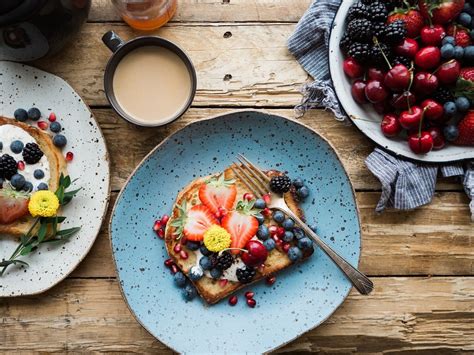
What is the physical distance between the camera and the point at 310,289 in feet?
5.85

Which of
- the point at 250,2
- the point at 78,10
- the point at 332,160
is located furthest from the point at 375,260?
the point at 78,10

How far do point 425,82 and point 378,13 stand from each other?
0.23 m

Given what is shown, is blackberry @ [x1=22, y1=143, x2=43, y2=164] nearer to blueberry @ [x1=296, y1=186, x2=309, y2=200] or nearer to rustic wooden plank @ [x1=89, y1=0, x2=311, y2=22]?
rustic wooden plank @ [x1=89, y1=0, x2=311, y2=22]

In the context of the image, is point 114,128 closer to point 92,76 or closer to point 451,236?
point 92,76

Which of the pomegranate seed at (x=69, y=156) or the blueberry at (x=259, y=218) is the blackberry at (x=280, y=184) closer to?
the blueberry at (x=259, y=218)

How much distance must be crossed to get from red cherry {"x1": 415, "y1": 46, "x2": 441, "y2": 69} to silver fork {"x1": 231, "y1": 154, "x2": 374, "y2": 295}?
0.53 m

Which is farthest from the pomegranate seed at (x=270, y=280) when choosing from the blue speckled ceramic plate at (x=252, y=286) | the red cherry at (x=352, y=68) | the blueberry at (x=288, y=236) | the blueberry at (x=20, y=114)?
the blueberry at (x=20, y=114)

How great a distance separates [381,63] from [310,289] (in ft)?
2.23

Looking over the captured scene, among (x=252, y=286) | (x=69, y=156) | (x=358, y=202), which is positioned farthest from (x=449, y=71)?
(x=69, y=156)

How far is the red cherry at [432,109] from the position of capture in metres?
1.69

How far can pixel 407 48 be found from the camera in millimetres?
1702

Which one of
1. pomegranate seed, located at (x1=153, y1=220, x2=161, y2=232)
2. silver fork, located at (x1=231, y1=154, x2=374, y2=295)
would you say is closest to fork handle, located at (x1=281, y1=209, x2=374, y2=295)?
silver fork, located at (x1=231, y1=154, x2=374, y2=295)

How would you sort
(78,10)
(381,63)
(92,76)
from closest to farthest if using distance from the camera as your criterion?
(78,10) < (381,63) < (92,76)

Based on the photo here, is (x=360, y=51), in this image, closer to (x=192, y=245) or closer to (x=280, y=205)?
(x=280, y=205)
